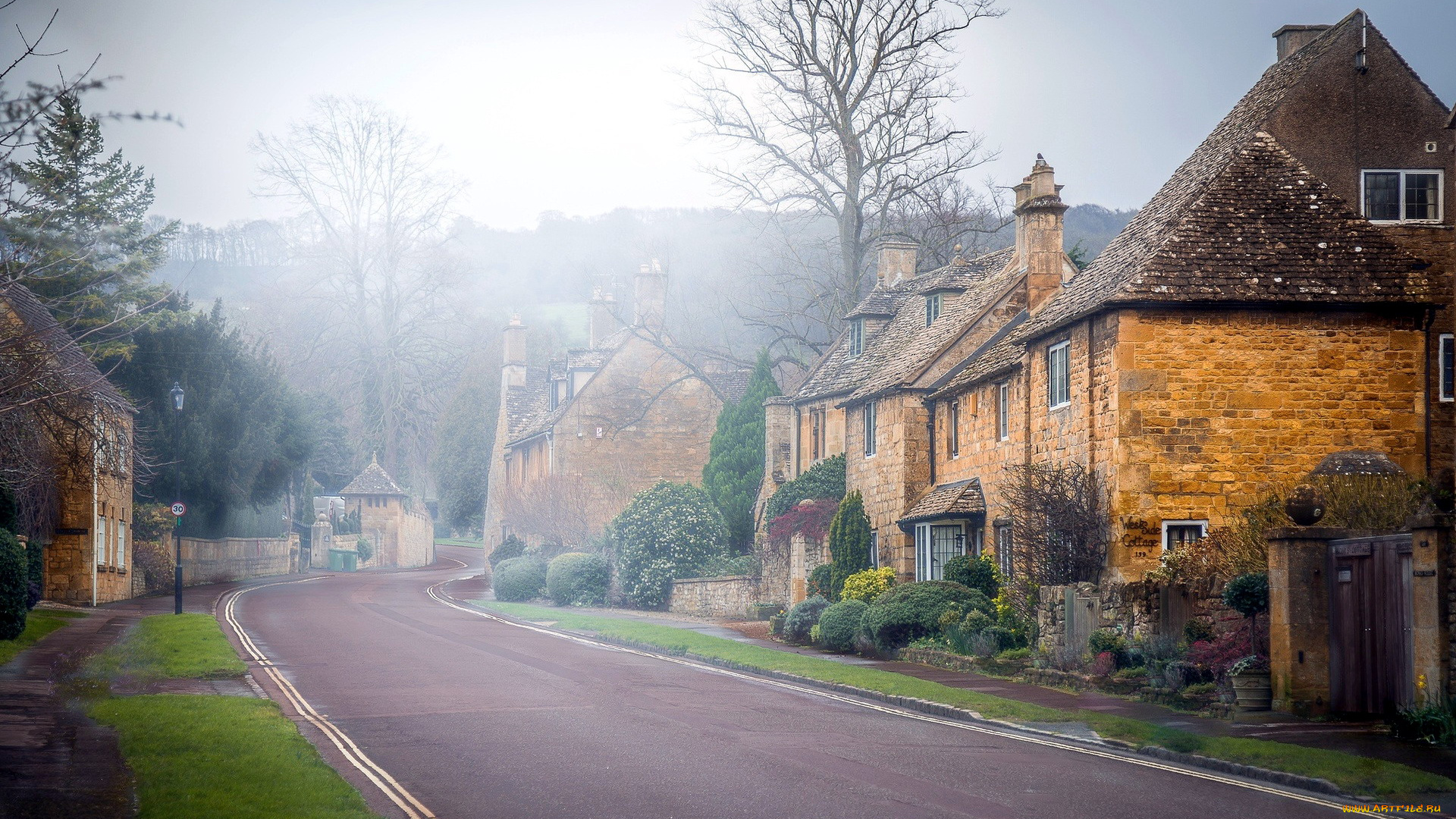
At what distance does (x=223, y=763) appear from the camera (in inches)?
448

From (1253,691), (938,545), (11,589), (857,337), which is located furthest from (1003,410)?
(11,589)

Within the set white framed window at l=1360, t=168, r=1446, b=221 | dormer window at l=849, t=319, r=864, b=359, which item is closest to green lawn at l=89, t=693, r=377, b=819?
white framed window at l=1360, t=168, r=1446, b=221

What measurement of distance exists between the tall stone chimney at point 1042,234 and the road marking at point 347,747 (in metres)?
18.1

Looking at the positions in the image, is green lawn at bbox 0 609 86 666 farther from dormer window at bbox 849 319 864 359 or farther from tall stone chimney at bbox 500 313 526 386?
tall stone chimney at bbox 500 313 526 386

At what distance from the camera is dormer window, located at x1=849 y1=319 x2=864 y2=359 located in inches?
1491

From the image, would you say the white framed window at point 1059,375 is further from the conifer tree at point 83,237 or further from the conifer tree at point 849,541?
the conifer tree at point 83,237

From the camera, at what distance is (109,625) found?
28.4m

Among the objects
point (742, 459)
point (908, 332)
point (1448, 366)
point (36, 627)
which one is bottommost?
point (36, 627)

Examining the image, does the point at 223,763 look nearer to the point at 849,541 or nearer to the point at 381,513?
the point at 849,541

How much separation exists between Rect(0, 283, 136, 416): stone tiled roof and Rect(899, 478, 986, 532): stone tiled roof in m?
15.8

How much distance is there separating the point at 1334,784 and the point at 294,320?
74.5 metres

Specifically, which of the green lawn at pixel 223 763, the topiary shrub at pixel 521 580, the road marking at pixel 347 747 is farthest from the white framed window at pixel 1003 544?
the topiary shrub at pixel 521 580

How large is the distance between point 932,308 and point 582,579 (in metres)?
15.0

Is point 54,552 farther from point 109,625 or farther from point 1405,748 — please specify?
point 1405,748
